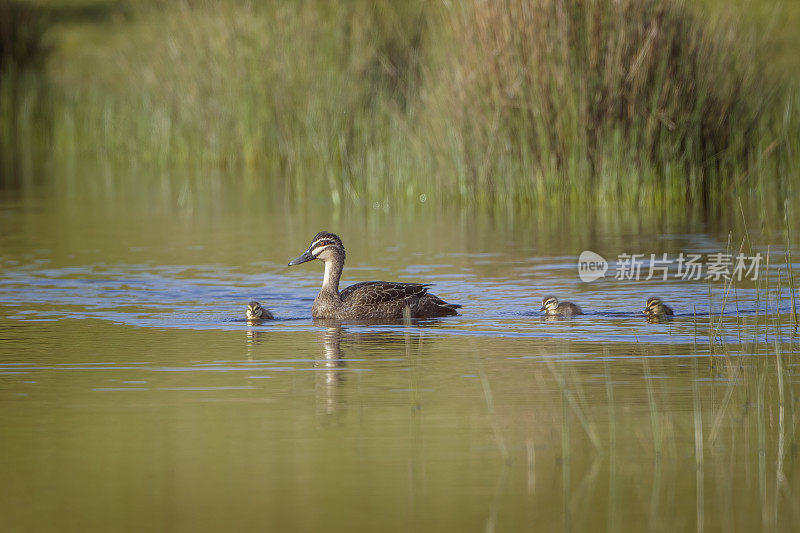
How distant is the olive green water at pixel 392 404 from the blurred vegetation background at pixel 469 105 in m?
3.24

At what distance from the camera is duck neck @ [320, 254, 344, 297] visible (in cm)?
1198

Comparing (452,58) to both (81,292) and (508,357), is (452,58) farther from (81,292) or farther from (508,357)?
(508,357)

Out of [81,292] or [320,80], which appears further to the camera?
[320,80]

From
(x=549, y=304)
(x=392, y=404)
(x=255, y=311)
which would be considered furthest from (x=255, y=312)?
(x=392, y=404)

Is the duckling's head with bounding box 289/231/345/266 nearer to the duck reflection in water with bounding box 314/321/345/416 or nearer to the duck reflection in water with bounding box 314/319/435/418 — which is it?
the duck reflection in water with bounding box 314/319/435/418

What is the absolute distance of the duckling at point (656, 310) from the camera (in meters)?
10.9

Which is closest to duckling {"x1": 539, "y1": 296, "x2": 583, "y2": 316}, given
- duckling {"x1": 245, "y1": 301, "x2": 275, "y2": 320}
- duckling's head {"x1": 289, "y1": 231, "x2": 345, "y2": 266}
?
duckling's head {"x1": 289, "y1": 231, "x2": 345, "y2": 266}

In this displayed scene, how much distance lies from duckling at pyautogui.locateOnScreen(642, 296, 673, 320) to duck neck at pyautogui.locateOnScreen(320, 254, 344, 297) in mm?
2430

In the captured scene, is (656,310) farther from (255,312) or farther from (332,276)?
(255,312)

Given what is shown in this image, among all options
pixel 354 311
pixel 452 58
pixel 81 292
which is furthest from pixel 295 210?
pixel 354 311

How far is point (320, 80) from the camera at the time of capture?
23.3m

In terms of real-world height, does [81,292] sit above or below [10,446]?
above

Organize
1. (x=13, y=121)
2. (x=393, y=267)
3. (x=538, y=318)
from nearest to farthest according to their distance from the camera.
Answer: (x=538, y=318) < (x=393, y=267) < (x=13, y=121)

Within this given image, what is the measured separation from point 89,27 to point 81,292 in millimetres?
37257
